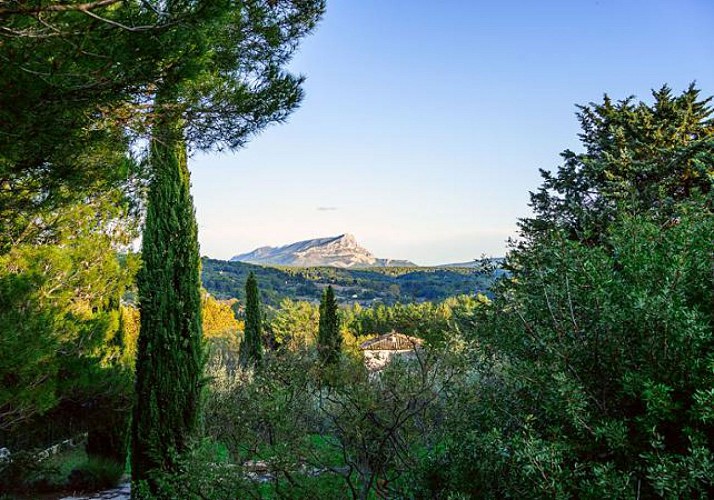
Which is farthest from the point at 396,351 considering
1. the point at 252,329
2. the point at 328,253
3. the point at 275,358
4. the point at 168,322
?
the point at 328,253

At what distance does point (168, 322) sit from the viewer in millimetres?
6172

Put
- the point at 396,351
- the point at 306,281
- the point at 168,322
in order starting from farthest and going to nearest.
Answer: the point at 306,281, the point at 168,322, the point at 396,351

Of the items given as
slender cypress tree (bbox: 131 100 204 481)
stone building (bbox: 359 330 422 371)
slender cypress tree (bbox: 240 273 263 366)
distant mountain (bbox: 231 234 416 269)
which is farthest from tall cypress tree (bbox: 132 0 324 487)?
distant mountain (bbox: 231 234 416 269)

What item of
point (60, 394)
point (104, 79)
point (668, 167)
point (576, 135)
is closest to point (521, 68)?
point (668, 167)

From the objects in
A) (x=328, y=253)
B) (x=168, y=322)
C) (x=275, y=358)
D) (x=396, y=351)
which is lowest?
(x=275, y=358)

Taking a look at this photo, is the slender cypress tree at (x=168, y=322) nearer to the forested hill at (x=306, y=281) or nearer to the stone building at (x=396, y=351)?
the stone building at (x=396, y=351)

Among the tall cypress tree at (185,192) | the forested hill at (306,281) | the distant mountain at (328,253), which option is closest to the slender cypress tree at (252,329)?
the tall cypress tree at (185,192)

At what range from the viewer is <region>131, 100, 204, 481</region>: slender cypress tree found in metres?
5.99

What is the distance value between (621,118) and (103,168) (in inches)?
427

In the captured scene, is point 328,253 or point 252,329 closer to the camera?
point 252,329

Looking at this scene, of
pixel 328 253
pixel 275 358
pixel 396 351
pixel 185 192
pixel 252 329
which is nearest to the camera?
pixel 396 351

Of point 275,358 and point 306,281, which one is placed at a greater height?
point 275,358

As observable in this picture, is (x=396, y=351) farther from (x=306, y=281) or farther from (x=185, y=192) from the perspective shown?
(x=306, y=281)

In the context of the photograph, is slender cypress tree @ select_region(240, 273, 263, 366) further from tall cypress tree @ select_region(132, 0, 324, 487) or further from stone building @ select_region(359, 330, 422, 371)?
tall cypress tree @ select_region(132, 0, 324, 487)
